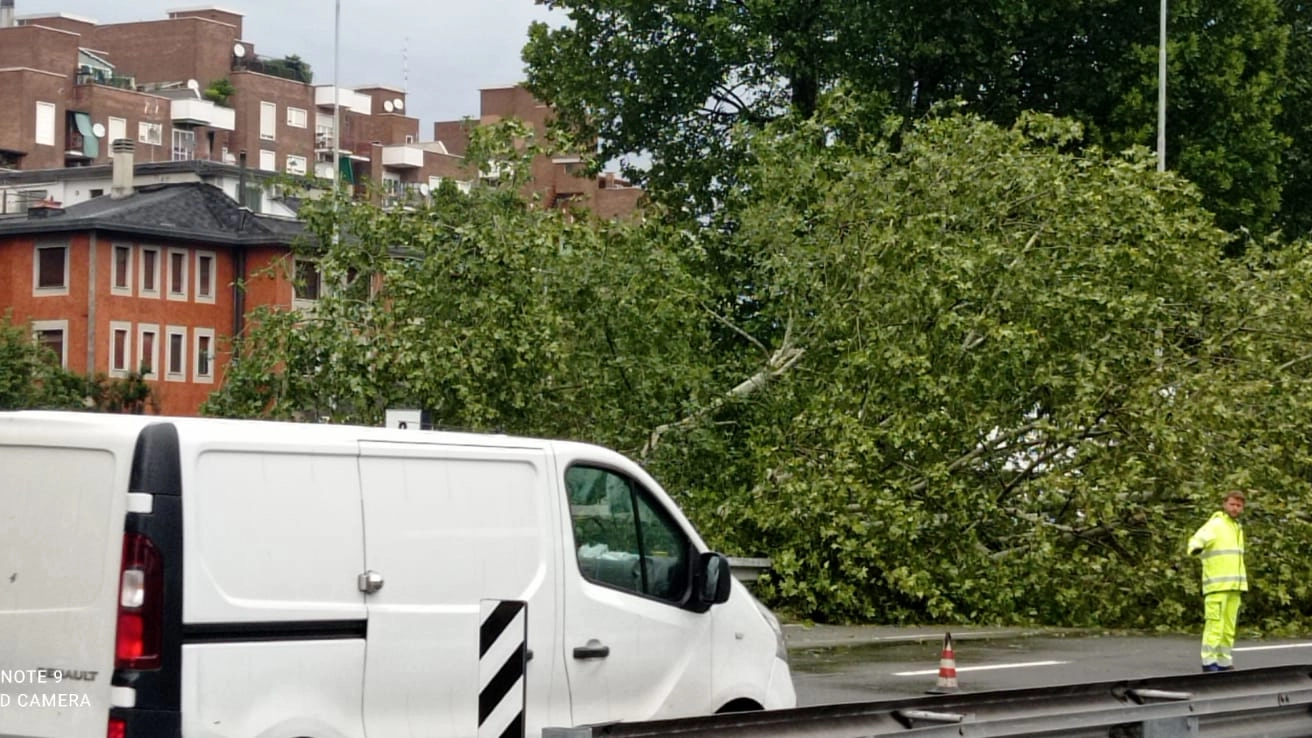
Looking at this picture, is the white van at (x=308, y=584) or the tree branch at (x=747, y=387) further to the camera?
the tree branch at (x=747, y=387)

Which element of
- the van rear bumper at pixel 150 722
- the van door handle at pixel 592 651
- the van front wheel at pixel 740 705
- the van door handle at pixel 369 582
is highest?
the van door handle at pixel 369 582

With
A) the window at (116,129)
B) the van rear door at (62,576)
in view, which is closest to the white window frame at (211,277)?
the window at (116,129)

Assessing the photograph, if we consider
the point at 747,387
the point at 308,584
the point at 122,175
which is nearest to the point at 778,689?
the point at 308,584

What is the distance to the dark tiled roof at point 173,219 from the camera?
264 ft

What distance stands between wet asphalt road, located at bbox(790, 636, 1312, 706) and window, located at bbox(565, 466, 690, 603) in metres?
5.91

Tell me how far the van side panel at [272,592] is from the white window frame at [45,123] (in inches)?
4586

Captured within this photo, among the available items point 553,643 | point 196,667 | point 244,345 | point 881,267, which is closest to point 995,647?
point 881,267

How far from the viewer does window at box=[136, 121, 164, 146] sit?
125m

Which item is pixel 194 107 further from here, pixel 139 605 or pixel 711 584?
pixel 139 605

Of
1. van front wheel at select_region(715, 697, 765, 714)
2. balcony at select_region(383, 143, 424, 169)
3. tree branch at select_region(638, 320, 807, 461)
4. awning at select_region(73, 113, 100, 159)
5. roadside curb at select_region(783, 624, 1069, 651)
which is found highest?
balcony at select_region(383, 143, 424, 169)

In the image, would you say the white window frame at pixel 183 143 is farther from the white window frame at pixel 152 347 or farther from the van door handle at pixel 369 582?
the van door handle at pixel 369 582

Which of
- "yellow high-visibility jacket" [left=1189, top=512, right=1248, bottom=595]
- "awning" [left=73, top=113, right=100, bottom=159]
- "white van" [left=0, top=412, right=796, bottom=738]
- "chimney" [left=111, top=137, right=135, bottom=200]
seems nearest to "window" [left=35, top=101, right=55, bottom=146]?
"awning" [left=73, top=113, right=100, bottom=159]

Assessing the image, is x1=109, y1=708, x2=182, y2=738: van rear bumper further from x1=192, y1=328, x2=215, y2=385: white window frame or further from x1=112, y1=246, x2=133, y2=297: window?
x1=192, y1=328, x2=215, y2=385: white window frame

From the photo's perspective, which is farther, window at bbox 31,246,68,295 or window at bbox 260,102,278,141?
window at bbox 260,102,278,141
